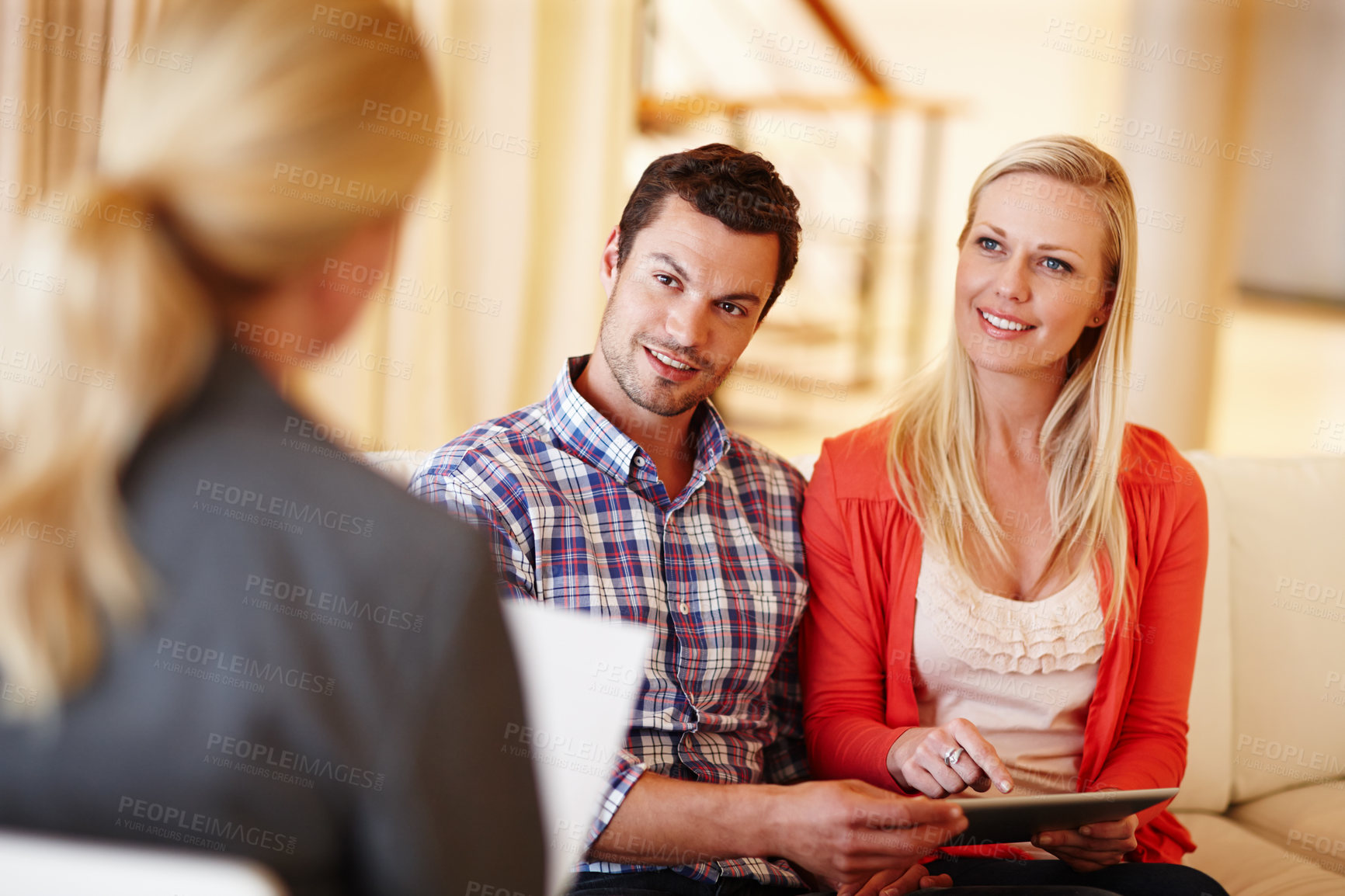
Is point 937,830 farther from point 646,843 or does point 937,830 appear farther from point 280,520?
point 280,520

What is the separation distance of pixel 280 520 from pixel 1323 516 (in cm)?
178

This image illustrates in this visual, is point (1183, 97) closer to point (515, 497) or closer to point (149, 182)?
point (515, 497)

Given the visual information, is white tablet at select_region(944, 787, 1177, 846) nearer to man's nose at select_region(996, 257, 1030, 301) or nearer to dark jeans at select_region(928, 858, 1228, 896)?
dark jeans at select_region(928, 858, 1228, 896)

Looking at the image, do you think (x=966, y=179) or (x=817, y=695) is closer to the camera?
(x=817, y=695)

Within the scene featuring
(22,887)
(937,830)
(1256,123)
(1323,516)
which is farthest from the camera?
(1256,123)

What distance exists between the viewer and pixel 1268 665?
179 cm

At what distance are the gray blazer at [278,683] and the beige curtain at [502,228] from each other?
2.00 metres

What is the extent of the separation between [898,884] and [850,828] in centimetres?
21

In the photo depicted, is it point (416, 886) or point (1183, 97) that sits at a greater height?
point (1183, 97)

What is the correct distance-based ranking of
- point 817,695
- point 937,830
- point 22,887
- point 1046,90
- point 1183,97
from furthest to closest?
point 1046,90
point 1183,97
point 817,695
point 937,830
point 22,887

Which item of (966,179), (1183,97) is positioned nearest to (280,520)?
(1183,97)

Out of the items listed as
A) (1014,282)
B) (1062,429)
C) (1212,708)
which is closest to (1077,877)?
(1212,708)

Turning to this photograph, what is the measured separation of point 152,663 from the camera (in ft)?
2.07

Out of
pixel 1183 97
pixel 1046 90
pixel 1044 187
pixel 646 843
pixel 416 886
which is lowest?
pixel 646 843
